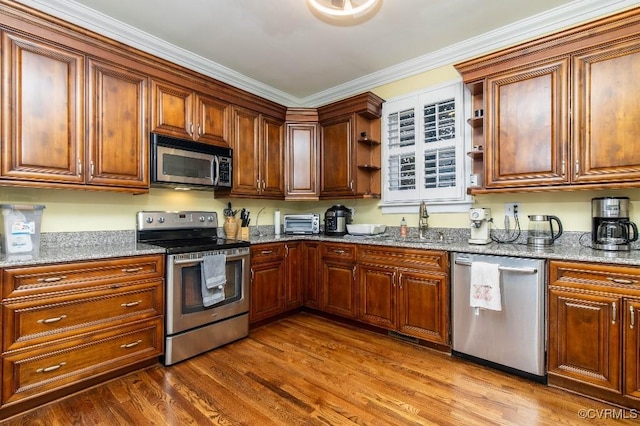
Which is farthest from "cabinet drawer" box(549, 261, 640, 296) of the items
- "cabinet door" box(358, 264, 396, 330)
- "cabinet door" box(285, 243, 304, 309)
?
"cabinet door" box(285, 243, 304, 309)

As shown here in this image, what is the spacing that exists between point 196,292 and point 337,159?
2.09m

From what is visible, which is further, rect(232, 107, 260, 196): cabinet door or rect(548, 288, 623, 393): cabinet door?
rect(232, 107, 260, 196): cabinet door

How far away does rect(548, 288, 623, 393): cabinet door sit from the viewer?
1.88 meters

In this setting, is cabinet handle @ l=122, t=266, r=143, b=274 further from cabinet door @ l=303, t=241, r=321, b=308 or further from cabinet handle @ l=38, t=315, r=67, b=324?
cabinet door @ l=303, t=241, r=321, b=308

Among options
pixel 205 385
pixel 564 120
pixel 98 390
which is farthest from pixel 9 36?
pixel 564 120

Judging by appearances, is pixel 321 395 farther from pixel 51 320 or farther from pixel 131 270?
pixel 51 320

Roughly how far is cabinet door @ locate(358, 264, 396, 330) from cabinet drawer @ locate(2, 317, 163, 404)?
180 cm

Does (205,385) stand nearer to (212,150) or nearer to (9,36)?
(212,150)

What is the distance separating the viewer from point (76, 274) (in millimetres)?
2012

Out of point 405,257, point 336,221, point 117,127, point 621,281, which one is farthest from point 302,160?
point 621,281

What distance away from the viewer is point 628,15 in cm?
200

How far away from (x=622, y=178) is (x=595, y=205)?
0.27m

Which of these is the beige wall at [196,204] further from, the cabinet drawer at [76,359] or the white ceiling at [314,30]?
the cabinet drawer at [76,359]

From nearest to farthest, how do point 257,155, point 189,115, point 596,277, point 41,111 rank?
point 596,277
point 41,111
point 189,115
point 257,155
